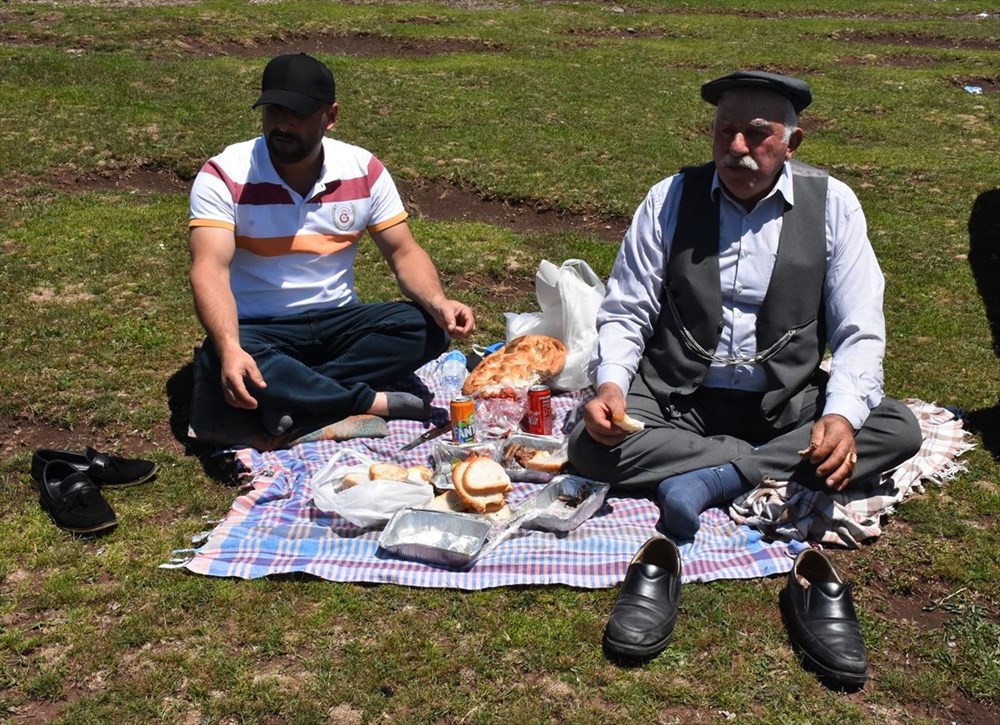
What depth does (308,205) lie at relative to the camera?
543 cm

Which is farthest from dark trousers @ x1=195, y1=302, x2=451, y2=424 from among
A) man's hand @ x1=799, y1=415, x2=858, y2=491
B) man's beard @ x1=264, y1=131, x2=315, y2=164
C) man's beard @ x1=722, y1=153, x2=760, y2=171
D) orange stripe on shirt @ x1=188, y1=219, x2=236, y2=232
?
man's hand @ x1=799, y1=415, x2=858, y2=491

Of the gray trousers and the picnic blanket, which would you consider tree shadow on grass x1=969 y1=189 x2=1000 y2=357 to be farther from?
the picnic blanket

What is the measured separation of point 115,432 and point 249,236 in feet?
4.63

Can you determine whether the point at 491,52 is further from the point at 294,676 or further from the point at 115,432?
the point at 294,676

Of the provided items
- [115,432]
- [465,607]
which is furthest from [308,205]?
[465,607]

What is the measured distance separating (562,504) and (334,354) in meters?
Answer: 1.80

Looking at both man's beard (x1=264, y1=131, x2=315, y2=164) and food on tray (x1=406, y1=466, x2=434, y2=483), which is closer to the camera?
food on tray (x1=406, y1=466, x2=434, y2=483)

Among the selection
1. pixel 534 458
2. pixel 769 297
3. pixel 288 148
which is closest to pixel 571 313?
pixel 534 458

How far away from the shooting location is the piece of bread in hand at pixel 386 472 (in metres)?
4.82

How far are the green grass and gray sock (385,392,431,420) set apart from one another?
3.61ft

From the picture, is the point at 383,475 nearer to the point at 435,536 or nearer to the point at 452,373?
the point at 435,536

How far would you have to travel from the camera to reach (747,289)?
4676 mm

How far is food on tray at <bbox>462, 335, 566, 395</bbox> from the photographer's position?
5.80 m

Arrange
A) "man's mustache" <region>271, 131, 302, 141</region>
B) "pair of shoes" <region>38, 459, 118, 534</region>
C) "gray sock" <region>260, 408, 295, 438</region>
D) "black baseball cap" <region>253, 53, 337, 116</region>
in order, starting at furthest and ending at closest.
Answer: "gray sock" <region>260, 408, 295, 438</region> < "man's mustache" <region>271, 131, 302, 141</region> < "black baseball cap" <region>253, 53, 337, 116</region> < "pair of shoes" <region>38, 459, 118, 534</region>
